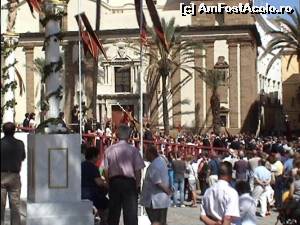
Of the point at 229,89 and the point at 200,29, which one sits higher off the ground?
the point at 200,29

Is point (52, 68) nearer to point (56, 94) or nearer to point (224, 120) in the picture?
point (56, 94)

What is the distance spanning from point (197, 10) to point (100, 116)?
11125 mm

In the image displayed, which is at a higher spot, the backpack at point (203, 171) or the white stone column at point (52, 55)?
the white stone column at point (52, 55)

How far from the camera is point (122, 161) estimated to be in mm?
11430

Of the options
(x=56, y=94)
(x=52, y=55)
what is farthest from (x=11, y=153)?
(x=52, y=55)

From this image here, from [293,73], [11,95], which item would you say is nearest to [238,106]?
[293,73]

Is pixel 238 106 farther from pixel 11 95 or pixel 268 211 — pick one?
pixel 11 95

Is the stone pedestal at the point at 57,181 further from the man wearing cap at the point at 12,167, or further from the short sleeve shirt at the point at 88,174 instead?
the man wearing cap at the point at 12,167

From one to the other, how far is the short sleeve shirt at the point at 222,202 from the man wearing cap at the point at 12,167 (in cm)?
333

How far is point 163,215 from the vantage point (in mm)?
11812

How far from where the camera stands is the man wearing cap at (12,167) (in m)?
11.5

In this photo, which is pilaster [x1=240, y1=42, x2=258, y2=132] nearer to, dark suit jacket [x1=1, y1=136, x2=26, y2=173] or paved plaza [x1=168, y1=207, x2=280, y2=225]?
paved plaza [x1=168, y1=207, x2=280, y2=225]

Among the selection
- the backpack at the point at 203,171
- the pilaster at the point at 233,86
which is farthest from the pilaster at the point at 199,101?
the backpack at the point at 203,171

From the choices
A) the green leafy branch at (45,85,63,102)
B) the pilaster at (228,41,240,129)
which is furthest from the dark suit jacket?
the pilaster at (228,41,240,129)
